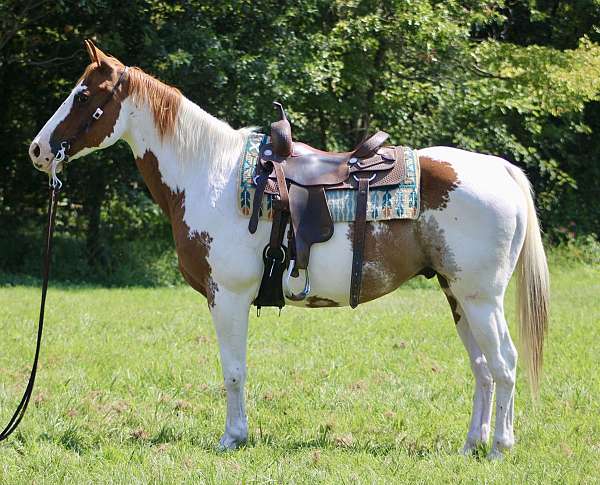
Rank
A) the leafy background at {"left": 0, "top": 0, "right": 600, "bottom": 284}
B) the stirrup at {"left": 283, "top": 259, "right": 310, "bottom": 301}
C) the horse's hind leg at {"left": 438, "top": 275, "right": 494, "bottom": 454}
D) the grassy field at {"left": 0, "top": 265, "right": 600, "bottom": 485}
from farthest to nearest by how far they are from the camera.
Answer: the leafy background at {"left": 0, "top": 0, "right": 600, "bottom": 284}
the horse's hind leg at {"left": 438, "top": 275, "right": 494, "bottom": 454}
the stirrup at {"left": 283, "top": 259, "right": 310, "bottom": 301}
the grassy field at {"left": 0, "top": 265, "right": 600, "bottom": 485}

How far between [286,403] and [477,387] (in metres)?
1.39

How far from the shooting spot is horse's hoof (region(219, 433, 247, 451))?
432cm

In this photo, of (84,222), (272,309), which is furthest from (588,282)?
(84,222)

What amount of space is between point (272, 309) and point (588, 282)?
6513 millimetres

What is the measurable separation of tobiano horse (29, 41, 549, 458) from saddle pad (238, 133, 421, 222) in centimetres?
Result: 5

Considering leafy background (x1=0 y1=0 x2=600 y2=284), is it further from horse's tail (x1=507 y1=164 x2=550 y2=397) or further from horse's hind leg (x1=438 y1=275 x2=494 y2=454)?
horse's tail (x1=507 y1=164 x2=550 y2=397)

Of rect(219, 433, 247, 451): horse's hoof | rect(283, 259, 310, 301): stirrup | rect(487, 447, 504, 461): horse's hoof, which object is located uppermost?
rect(283, 259, 310, 301): stirrup

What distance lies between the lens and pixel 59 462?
13.2ft

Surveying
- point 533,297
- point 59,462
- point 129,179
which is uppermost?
point 129,179

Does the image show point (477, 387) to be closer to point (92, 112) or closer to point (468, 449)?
point (468, 449)

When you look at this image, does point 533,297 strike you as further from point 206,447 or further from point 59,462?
point 59,462

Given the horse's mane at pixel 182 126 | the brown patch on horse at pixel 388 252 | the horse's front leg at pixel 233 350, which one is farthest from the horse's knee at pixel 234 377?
the horse's mane at pixel 182 126

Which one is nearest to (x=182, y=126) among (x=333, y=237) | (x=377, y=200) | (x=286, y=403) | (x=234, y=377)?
(x=333, y=237)

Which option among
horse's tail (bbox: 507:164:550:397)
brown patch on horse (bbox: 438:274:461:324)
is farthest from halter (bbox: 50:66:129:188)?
horse's tail (bbox: 507:164:550:397)
